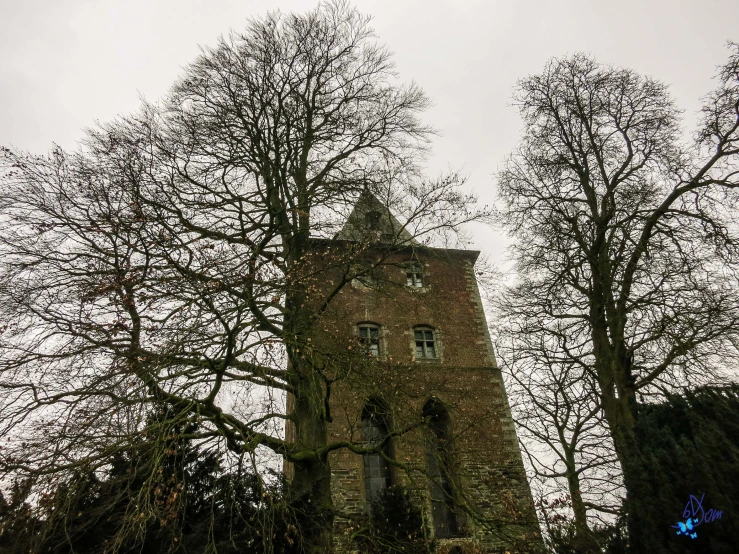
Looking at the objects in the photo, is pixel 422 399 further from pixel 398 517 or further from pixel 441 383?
pixel 441 383

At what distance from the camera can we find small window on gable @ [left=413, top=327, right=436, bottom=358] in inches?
651

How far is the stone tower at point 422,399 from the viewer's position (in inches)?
320

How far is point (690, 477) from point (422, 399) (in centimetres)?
952

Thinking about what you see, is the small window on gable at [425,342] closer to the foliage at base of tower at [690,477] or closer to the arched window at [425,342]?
the arched window at [425,342]

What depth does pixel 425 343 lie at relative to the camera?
16.7 meters

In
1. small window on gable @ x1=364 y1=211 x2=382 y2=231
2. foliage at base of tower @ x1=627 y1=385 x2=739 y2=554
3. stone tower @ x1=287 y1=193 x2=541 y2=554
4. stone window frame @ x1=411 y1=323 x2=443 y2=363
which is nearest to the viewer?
foliage at base of tower @ x1=627 y1=385 x2=739 y2=554

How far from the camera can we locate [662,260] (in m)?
10.6

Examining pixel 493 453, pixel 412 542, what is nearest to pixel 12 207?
pixel 412 542

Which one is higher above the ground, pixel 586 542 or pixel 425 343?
pixel 425 343

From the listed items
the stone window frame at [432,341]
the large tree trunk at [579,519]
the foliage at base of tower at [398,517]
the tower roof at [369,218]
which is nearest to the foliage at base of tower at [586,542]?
the large tree trunk at [579,519]

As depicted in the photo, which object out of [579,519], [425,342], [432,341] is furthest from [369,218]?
[579,519]

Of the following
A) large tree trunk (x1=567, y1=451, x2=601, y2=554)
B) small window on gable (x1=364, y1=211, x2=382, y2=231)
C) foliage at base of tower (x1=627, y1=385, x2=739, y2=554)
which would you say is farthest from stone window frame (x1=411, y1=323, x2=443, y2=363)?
foliage at base of tower (x1=627, y1=385, x2=739, y2=554)

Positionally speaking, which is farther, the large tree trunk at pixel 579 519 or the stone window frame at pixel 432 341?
the stone window frame at pixel 432 341

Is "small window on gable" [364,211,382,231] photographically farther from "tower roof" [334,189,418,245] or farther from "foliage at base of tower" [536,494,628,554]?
"foliage at base of tower" [536,494,628,554]
